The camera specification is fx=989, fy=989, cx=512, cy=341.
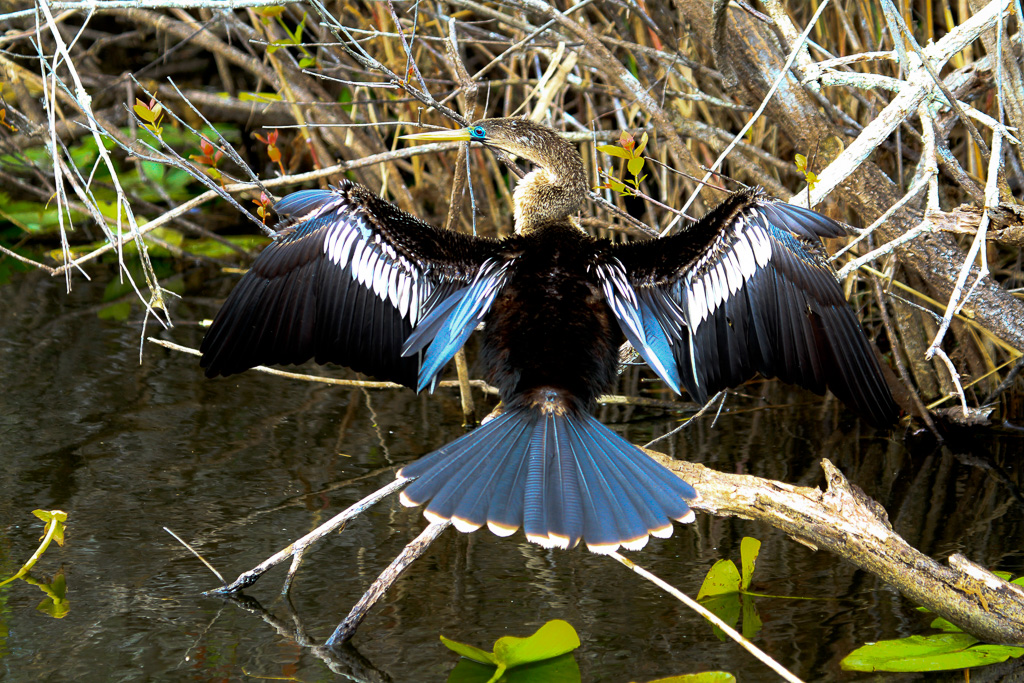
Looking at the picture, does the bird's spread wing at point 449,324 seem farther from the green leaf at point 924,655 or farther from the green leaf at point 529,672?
the green leaf at point 924,655

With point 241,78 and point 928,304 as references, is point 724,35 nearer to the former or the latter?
point 928,304

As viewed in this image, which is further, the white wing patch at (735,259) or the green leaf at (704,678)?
the white wing patch at (735,259)

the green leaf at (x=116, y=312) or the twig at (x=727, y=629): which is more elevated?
the green leaf at (x=116, y=312)

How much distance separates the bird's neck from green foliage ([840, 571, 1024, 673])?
1.43m

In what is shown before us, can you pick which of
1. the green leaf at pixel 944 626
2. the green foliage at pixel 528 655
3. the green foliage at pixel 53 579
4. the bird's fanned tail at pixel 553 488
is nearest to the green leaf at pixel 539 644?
the green foliage at pixel 528 655

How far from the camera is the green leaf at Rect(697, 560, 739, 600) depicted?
2.47 meters

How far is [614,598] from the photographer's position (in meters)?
2.55

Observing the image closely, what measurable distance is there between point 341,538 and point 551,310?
3.07 feet

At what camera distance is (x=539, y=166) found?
298 cm

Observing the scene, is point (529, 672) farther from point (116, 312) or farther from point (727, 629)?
point (116, 312)

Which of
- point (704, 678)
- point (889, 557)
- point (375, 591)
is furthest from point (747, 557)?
point (375, 591)

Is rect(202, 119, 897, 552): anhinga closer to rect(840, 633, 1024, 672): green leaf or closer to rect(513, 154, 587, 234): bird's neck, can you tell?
rect(513, 154, 587, 234): bird's neck

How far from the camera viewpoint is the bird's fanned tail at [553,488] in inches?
82.1

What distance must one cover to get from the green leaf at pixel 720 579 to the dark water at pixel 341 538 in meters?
0.09
